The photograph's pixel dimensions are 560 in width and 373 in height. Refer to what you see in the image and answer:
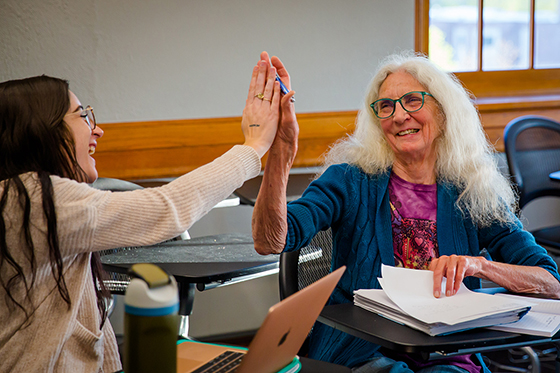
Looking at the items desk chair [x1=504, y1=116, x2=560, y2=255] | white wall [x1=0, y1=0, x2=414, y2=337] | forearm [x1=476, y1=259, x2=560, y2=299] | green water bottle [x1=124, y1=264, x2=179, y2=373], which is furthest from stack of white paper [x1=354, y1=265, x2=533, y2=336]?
white wall [x1=0, y1=0, x2=414, y2=337]

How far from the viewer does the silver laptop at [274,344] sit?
0.67m

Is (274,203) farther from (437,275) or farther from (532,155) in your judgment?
(532,155)

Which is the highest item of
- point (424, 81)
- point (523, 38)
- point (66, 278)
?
point (523, 38)

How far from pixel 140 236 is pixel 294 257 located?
0.71 meters

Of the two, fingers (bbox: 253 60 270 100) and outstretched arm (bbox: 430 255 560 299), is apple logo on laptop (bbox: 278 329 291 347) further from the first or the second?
outstretched arm (bbox: 430 255 560 299)

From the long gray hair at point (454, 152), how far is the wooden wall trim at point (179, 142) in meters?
1.15

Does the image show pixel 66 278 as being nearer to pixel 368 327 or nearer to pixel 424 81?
pixel 368 327

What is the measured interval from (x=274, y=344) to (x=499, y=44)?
3.45m

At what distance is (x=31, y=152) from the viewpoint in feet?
3.40

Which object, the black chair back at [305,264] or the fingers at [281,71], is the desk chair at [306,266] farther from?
the fingers at [281,71]

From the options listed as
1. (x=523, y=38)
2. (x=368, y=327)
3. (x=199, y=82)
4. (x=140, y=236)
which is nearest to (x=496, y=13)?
(x=523, y=38)

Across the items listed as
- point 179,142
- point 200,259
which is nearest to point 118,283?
point 200,259

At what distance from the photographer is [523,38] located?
12.0 feet

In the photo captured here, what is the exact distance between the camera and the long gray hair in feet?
5.34
